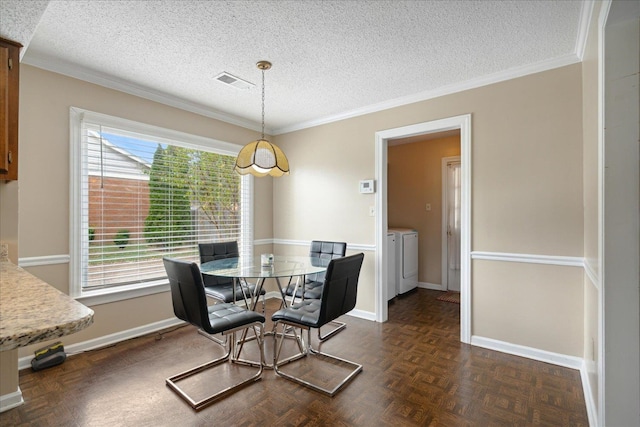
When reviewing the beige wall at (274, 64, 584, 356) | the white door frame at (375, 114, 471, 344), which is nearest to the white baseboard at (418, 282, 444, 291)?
the white door frame at (375, 114, 471, 344)

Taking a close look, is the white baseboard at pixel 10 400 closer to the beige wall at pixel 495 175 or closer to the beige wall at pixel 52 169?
the beige wall at pixel 52 169

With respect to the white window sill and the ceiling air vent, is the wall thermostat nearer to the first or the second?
the ceiling air vent

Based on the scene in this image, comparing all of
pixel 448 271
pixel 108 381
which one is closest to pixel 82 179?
pixel 108 381

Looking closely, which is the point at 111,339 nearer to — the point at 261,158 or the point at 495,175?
the point at 261,158

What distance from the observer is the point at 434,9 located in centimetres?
202

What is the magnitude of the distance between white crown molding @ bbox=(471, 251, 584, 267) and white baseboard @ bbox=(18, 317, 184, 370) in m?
3.28

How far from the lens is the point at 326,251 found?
3711mm

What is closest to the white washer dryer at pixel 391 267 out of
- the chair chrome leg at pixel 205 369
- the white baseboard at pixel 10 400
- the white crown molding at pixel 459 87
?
the white crown molding at pixel 459 87

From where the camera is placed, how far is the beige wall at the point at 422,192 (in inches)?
205

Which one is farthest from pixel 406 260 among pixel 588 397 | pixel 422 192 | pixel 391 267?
pixel 588 397

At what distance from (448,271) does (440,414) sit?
340 centimetres

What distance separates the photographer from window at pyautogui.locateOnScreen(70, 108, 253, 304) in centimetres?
291

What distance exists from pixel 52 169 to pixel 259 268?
196cm

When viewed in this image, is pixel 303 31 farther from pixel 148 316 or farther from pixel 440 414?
pixel 148 316
